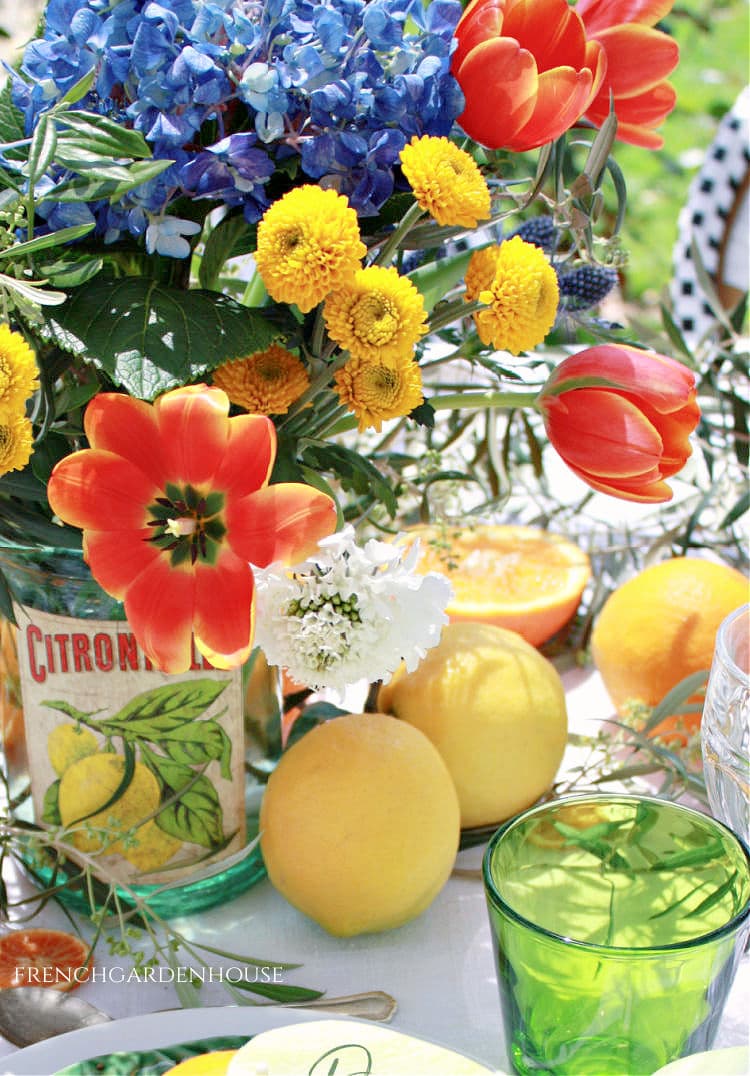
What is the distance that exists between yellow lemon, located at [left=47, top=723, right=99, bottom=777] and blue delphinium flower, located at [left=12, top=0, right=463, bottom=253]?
0.63ft

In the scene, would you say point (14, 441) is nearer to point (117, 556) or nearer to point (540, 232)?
point (117, 556)

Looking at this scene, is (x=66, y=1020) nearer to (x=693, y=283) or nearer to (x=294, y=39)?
(x=294, y=39)

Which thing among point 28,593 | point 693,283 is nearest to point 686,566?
point 28,593

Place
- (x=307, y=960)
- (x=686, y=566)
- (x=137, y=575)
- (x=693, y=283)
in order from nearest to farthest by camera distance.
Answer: (x=137, y=575)
(x=307, y=960)
(x=686, y=566)
(x=693, y=283)

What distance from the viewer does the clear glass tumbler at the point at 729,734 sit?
45 cm

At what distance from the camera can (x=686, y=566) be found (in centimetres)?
64

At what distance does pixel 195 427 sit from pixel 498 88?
157 mm

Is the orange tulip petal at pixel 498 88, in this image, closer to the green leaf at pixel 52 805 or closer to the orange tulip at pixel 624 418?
the orange tulip at pixel 624 418

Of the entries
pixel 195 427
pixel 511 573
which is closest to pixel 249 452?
pixel 195 427

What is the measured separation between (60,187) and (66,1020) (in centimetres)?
29

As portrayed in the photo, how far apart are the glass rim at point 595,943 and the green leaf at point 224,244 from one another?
230 mm

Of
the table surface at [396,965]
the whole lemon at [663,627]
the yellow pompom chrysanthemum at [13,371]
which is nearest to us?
the yellow pompom chrysanthemum at [13,371]

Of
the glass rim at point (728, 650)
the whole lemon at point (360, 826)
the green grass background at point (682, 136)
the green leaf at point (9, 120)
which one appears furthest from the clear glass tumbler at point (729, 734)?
the green grass background at point (682, 136)

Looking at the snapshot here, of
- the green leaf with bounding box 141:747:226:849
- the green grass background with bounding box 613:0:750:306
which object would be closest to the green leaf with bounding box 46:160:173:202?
the green leaf with bounding box 141:747:226:849
